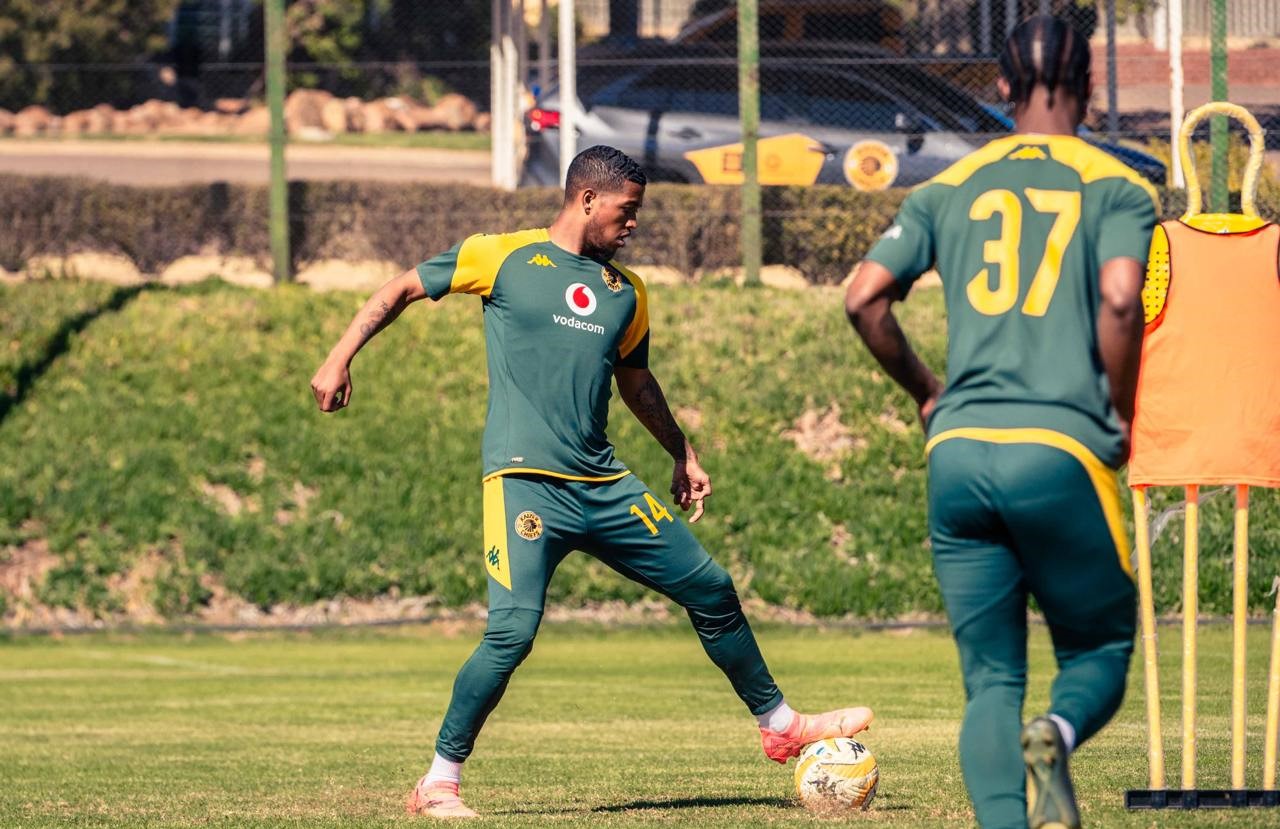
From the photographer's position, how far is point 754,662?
729cm

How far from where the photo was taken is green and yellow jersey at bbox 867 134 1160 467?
4691 mm

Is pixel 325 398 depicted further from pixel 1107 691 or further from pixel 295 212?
pixel 295 212

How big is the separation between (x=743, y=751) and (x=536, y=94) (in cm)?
1183

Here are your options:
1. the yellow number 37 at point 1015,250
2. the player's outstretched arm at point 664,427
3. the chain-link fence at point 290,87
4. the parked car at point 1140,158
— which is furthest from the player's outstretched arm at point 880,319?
the chain-link fence at point 290,87

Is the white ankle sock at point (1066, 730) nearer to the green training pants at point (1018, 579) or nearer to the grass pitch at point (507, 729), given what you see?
the green training pants at point (1018, 579)

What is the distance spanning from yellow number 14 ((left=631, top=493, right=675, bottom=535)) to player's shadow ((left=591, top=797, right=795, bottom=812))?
39.4 inches

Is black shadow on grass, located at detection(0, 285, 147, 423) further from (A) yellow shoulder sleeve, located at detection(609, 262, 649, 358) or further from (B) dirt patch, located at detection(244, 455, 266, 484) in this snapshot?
(A) yellow shoulder sleeve, located at detection(609, 262, 649, 358)

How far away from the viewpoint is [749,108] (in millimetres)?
17406

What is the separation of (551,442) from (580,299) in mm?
538

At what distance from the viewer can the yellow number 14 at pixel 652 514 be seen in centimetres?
704

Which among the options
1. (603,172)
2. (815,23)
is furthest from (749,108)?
(603,172)

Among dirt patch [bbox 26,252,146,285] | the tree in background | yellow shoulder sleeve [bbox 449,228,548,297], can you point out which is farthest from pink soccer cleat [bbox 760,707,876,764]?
the tree in background

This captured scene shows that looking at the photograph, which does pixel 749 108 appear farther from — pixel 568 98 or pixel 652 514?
pixel 652 514

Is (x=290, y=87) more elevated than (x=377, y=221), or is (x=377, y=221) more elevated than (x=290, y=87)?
(x=290, y=87)
